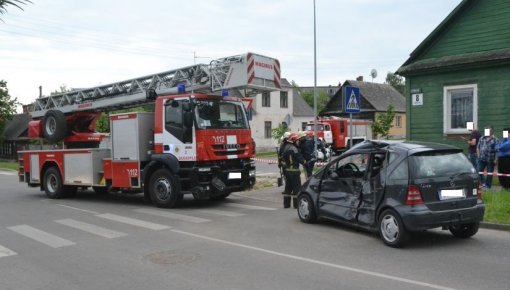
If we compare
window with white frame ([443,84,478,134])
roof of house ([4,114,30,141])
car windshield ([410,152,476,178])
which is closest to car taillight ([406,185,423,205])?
→ car windshield ([410,152,476,178])

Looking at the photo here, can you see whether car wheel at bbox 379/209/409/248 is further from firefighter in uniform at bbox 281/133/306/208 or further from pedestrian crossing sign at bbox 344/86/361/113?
pedestrian crossing sign at bbox 344/86/361/113

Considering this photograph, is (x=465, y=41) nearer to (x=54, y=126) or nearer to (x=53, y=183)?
(x=54, y=126)

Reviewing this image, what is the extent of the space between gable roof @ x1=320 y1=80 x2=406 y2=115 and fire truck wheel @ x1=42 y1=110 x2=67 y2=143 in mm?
38987

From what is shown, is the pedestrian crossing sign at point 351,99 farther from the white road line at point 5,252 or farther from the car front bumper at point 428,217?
the white road line at point 5,252

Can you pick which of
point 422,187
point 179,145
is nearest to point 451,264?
point 422,187

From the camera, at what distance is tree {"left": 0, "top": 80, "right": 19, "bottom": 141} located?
169 ft

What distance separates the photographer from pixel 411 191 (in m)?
7.33

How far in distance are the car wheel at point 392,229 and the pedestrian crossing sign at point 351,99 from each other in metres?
4.71

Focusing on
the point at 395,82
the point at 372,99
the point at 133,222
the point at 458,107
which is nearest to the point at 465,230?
the point at 133,222

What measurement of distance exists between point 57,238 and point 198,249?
277cm

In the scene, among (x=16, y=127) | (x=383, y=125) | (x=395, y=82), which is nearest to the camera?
(x=383, y=125)

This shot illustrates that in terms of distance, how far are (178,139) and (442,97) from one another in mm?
8546

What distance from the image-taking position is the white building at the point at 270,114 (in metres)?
47.2

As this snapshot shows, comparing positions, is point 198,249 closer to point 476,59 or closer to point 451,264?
point 451,264
